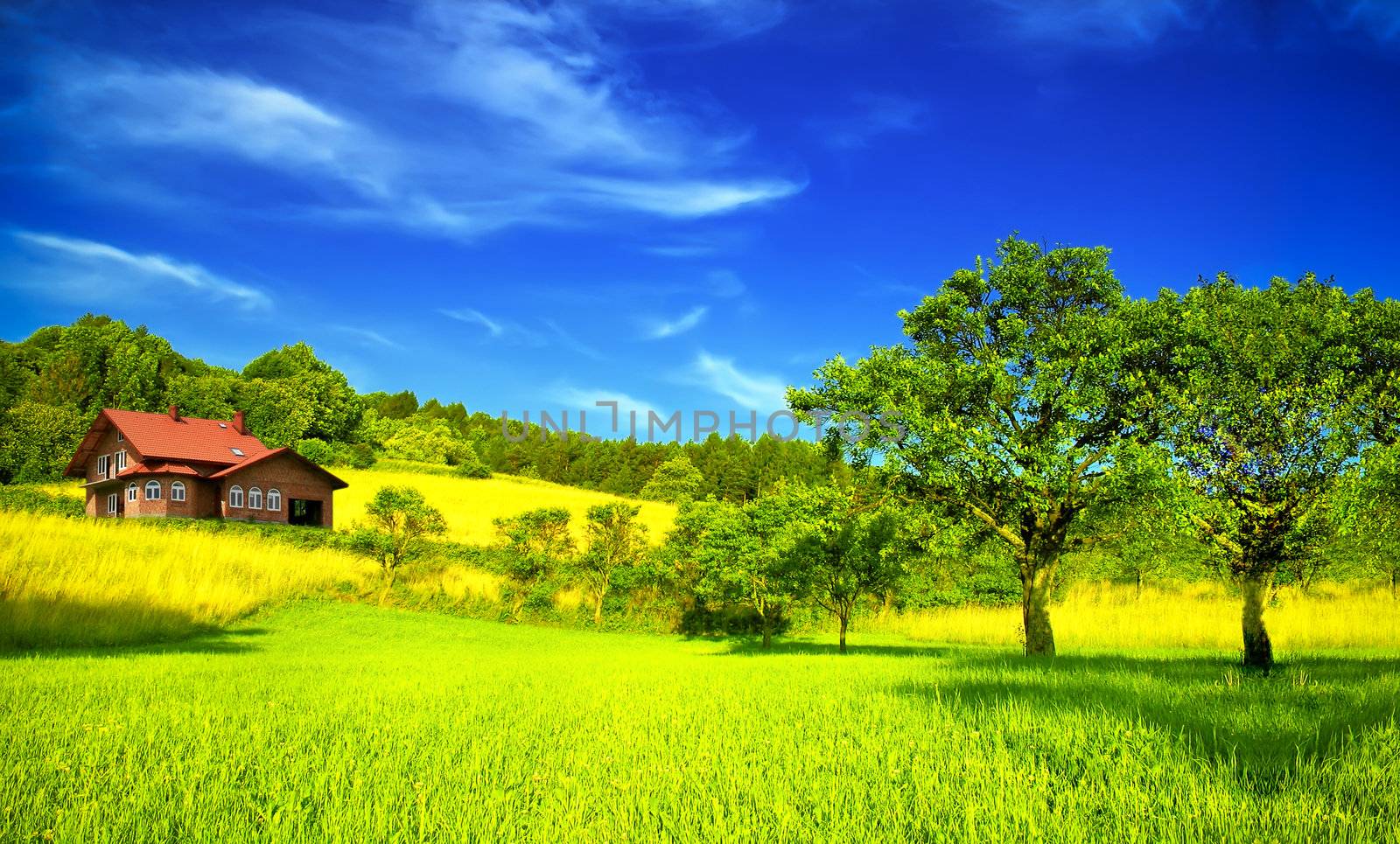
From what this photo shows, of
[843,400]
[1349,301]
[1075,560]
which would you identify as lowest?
[1075,560]

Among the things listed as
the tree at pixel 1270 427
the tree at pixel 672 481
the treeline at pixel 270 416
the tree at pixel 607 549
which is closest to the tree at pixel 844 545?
the tree at pixel 1270 427

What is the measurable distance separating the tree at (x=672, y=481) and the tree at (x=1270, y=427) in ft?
288

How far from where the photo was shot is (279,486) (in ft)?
198

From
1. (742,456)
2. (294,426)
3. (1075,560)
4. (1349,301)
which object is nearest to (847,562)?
(1349,301)

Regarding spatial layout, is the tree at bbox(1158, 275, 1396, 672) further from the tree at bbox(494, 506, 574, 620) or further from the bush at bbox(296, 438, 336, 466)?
the bush at bbox(296, 438, 336, 466)

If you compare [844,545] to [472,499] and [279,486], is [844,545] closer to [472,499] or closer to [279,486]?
[279,486]

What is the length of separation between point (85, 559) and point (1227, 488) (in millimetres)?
29374

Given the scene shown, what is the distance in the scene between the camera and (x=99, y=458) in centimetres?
6138

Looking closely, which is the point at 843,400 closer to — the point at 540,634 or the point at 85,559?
the point at 540,634

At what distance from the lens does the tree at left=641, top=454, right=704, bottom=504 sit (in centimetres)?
10562

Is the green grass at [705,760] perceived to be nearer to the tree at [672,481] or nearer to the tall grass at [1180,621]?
the tall grass at [1180,621]

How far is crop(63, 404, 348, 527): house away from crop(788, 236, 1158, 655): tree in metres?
53.1

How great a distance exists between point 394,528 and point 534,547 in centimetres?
675

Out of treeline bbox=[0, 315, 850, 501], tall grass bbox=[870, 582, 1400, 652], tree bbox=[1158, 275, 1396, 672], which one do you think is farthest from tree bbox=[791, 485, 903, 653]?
treeline bbox=[0, 315, 850, 501]
